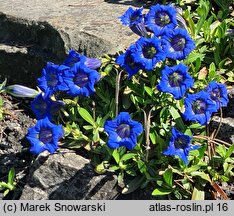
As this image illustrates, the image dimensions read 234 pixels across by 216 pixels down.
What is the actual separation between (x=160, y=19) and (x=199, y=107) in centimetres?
71

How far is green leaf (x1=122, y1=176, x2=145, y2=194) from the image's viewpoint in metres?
3.77

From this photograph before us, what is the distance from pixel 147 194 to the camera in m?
3.78

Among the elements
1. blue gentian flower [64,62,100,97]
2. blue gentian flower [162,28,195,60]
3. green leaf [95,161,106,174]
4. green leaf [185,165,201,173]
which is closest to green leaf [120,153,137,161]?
green leaf [95,161,106,174]

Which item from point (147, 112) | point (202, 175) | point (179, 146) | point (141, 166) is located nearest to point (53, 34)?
point (147, 112)

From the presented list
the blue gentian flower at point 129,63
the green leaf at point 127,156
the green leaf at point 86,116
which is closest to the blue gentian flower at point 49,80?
the green leaf at point 86,116

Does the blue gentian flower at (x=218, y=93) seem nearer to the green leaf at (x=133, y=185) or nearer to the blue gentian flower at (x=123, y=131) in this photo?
the blue gentian flower at (x=123, y=131)

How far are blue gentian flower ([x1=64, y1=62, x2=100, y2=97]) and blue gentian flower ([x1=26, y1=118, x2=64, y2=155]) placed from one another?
0.88 ft

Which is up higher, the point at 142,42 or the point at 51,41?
the point at 142,42

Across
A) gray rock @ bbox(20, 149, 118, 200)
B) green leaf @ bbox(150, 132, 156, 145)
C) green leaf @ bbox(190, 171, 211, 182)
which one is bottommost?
gray rock @ bbox(20, 149, 118, 200)

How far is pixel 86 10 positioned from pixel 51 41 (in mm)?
534

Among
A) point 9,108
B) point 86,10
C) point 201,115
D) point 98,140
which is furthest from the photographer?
point 86,10

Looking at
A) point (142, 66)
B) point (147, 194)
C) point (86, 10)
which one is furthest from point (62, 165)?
point (86, 10)

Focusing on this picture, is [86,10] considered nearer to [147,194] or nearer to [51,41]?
[51,41]

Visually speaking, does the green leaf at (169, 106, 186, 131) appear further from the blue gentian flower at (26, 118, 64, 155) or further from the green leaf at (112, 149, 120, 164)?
the blue gentian flower at (26, 118, 64, 155)
